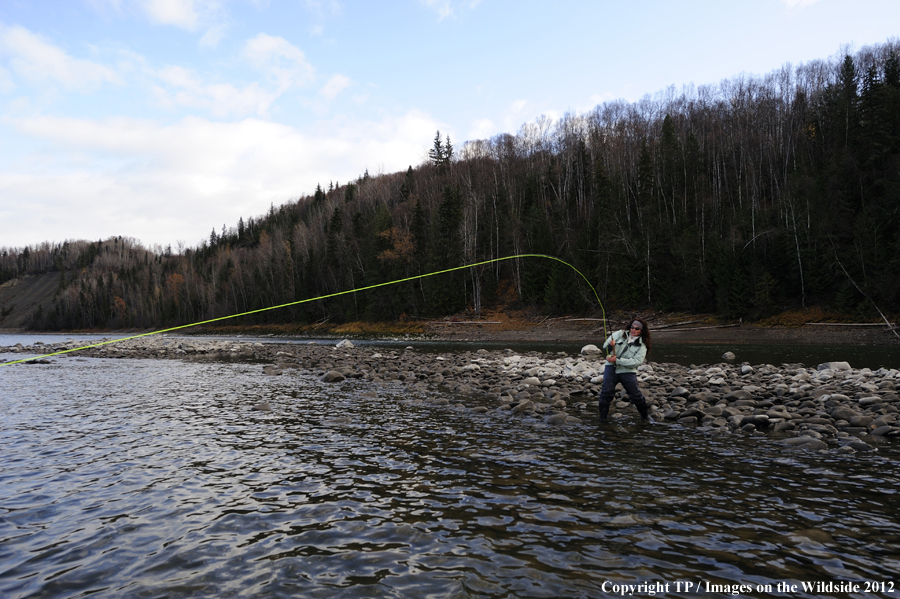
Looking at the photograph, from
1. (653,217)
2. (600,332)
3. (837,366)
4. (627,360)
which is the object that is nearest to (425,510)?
(627,360)

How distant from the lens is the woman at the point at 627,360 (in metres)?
9.08

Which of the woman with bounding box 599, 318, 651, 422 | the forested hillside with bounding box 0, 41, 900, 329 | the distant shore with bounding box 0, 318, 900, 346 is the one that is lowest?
the distant shore with bounding box 0, 318, 900, 346

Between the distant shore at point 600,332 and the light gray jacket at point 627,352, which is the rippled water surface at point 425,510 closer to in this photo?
the light gray jacket at point 627,352

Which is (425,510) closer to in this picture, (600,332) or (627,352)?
(627,352)

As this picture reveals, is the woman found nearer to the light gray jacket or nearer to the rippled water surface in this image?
the light gray jacket

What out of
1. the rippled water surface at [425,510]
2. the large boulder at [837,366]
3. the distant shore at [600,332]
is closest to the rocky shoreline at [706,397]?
the large boulder at [837,366]

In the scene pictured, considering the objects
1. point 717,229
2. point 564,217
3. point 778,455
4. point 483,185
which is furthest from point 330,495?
point 483,185

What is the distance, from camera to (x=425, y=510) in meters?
5.18

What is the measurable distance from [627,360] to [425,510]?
555cm

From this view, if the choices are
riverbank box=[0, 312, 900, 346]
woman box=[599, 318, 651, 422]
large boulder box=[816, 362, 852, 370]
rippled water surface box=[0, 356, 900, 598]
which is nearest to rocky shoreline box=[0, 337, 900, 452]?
large boulder box=[816, 362, 852, 370]

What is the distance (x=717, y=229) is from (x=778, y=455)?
44878 millimetres

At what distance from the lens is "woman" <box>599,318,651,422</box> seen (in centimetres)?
908

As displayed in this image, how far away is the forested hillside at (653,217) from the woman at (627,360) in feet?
110

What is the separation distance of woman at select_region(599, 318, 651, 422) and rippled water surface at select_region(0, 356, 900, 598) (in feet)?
2.26
